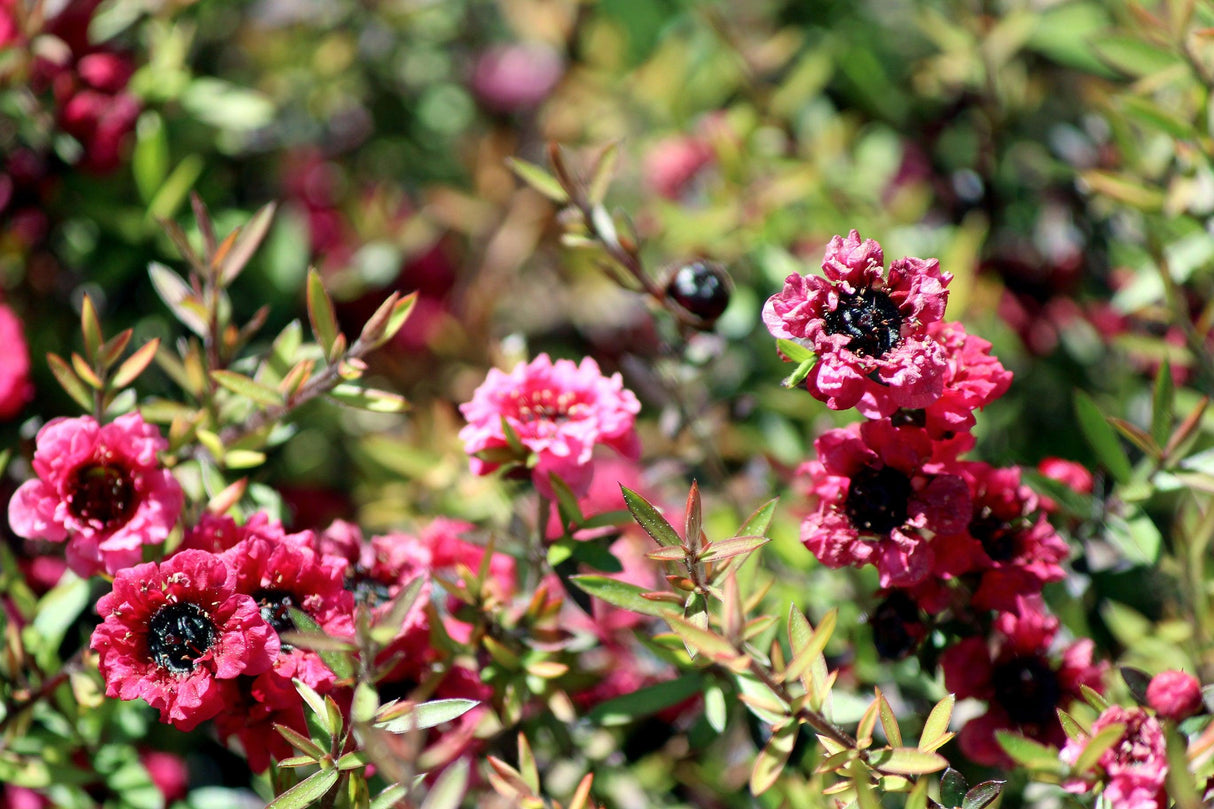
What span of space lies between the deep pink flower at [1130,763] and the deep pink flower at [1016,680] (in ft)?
0.27

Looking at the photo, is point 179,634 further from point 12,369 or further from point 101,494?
point 12,369

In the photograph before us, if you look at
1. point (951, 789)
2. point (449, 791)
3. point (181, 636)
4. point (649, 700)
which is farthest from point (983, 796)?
point (181, 636)

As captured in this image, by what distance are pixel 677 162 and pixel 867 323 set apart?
0.82 m

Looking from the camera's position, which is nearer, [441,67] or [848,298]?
[848,298]

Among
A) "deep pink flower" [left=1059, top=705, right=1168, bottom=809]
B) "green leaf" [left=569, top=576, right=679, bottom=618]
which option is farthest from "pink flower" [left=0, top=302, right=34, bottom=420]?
"deep pink flower" [left=1059, top=705, right=1168, bottom=809]

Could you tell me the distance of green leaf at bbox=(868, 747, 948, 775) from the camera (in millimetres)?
762

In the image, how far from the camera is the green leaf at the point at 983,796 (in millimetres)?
792

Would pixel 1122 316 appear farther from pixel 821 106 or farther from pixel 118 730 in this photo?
pixel 118 730

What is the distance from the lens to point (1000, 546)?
867mm

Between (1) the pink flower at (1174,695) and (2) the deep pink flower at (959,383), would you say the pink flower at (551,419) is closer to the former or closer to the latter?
(2) the deep pink flower at (959,383)

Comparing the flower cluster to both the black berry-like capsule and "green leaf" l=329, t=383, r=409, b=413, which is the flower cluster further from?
"green leaf" l=329, t=383, r=409, b=413

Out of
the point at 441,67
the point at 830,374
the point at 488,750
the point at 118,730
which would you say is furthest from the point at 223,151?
the point at 830,374

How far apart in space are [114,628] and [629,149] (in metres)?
1.12

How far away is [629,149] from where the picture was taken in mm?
1664
